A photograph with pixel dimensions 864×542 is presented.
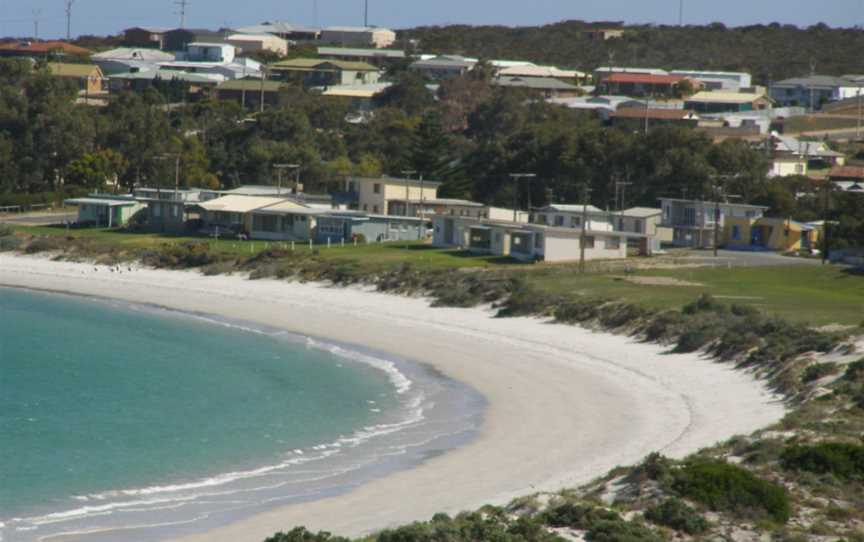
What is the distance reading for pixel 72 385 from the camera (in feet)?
139

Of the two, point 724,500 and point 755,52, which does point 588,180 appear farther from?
point 755,52

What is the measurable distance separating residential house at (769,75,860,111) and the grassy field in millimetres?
63455

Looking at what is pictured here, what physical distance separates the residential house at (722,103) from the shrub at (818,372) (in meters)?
80.6

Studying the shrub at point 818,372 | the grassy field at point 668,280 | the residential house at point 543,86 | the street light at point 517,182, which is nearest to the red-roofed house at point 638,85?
the residential house at point 543,86

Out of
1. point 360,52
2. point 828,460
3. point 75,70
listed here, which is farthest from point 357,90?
point 828,460

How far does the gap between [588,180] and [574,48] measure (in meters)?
86.0

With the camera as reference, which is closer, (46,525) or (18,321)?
(46,525)

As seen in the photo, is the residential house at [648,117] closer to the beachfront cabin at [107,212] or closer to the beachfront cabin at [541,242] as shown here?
the beachfront cabin at [107,212]

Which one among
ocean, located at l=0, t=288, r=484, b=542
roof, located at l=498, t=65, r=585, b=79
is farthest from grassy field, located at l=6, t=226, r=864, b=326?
roof, located at l=498, t=65, r=585, b=79

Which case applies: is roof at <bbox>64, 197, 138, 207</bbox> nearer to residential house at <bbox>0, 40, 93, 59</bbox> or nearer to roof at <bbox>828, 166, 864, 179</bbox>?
roof at <bbox>828, 166, 864, 179</bbox>

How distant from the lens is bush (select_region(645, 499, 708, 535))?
2375 centimetres

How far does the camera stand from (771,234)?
68688mm

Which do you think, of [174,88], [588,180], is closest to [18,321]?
[588,180]

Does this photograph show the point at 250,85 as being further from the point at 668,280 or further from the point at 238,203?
the point at 668,280
